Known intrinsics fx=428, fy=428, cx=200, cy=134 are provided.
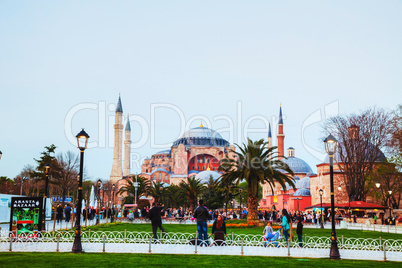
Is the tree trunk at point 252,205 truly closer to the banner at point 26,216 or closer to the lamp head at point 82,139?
the banner at point 26,216

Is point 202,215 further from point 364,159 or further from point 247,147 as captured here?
point 364,159

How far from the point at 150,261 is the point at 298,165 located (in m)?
67.2

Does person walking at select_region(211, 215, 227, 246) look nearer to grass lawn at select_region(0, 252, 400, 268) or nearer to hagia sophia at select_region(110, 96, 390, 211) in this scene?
grass lawn at select_region(0, 252, 400, 268)

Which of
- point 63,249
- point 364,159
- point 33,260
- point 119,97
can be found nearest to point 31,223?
point 63,249

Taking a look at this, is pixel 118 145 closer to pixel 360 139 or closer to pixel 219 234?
pixel 360 139

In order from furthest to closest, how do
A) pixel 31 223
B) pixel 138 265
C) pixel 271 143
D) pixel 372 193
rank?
1. pixel 271 143
2. pixel 372 193
3. pixel 31 223
4. pixel 138 265

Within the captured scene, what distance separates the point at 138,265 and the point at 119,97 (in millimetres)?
66413

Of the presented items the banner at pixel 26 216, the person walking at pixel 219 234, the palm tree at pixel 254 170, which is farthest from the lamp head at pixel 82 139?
the palm tree at pixel 254 170

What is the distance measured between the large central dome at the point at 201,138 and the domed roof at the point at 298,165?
1555 cm

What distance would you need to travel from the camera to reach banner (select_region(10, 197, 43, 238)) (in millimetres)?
12594

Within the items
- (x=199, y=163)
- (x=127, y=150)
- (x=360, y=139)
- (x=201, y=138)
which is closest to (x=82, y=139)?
(x=360, y=139)

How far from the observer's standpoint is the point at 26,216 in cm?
1280

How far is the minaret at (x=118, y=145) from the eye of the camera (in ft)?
221

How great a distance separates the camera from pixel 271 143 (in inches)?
3135
